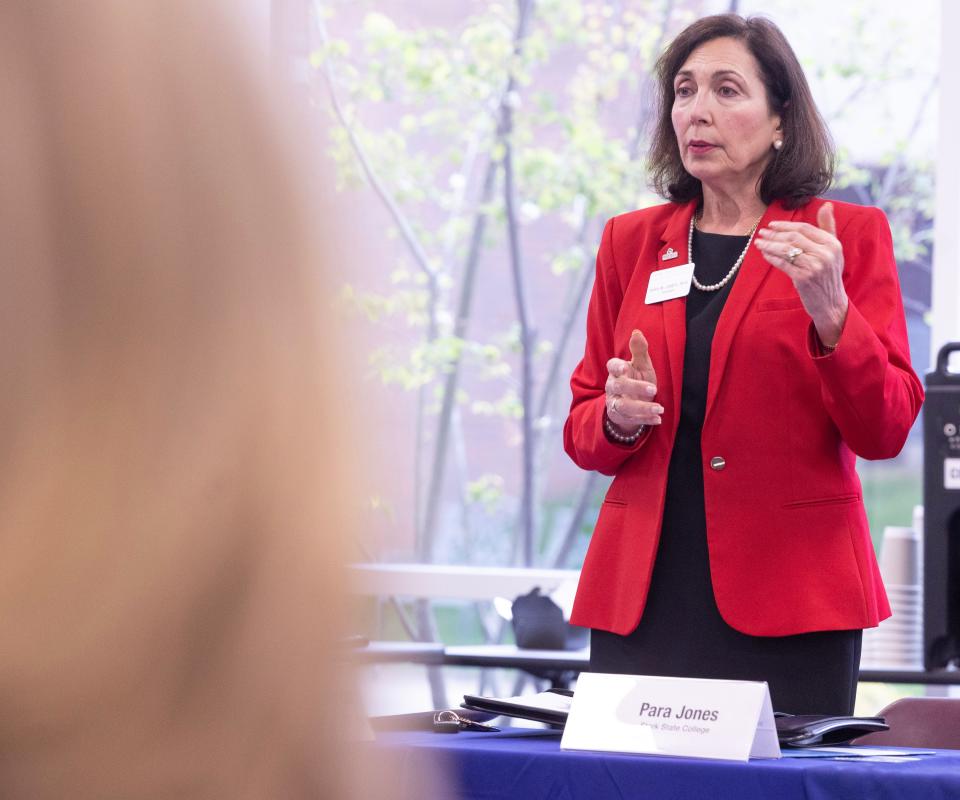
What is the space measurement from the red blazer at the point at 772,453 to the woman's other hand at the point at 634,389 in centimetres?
7

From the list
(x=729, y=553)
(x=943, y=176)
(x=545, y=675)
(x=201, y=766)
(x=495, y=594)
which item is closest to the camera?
(x=201, y=766)

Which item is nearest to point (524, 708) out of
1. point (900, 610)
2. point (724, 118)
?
point (724, 118)

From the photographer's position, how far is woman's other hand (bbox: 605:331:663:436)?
6.07 feet

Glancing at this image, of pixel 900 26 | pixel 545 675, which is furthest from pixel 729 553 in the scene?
pixel 900 26

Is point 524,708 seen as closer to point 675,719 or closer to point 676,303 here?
point 675,719

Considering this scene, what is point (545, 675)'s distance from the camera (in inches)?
130

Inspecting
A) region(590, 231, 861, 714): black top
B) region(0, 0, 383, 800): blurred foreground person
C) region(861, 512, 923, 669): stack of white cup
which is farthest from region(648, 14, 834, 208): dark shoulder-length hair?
region(0, 0, 383, 800): blurred foreground person

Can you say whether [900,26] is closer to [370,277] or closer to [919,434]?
[919,434]

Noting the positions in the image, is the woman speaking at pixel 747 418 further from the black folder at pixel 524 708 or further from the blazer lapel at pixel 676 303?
the black folder at pixel 524 708

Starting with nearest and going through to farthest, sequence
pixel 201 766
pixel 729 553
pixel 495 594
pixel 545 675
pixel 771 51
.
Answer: pixel 201 766 < pixel 729 553 < pixel 771 51 < pixel 545 675 < pixel 495 594

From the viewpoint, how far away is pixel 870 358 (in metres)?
1.78

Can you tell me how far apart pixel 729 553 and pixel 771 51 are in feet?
2.89

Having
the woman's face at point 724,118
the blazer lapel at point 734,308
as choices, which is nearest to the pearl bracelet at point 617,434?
the blazer lapel at point 734,308

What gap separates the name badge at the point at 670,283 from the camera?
2074 millimetres
